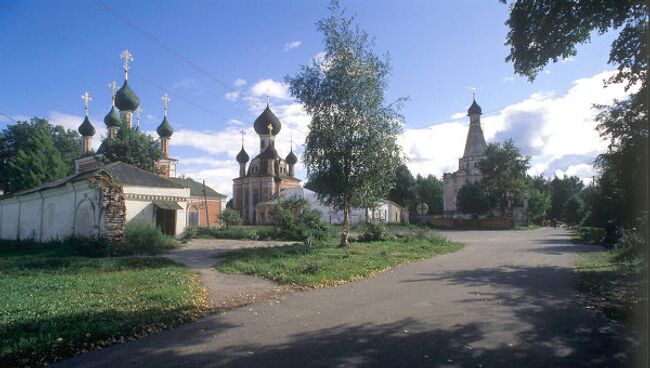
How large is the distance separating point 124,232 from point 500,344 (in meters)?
16.8

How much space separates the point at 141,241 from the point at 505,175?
48.5 meters

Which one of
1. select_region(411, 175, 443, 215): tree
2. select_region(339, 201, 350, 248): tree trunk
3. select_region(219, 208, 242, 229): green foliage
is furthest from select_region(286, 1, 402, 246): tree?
select_region(411, 175, 443, 215): tree

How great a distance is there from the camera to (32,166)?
45.1m

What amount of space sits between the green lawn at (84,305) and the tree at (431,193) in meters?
73.9

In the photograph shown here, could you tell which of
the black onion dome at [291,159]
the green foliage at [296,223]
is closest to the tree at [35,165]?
the black onion dome at [291,159]

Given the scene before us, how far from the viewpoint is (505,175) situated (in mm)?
54688

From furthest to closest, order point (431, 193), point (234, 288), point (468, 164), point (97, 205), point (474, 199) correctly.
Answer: point (431, 193)
point (468, 164)
point (474, 199)
point (97, 205)
point (234, 288)

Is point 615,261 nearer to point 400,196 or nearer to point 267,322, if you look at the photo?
point 267,322

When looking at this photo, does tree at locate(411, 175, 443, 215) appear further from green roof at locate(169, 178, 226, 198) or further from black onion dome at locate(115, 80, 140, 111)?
black onion dome at locate(115, 80, 140, 111)

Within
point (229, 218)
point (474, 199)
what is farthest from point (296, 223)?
point (474, 199)

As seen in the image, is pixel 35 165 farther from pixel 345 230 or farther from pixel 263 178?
pixel 345 230

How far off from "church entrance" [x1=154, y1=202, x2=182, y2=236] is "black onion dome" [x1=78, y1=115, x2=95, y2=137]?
107 ft

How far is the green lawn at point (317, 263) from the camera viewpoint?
11.1 meters

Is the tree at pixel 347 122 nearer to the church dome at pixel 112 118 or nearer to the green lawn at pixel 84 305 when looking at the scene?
the green lawn at pixel 84 305
